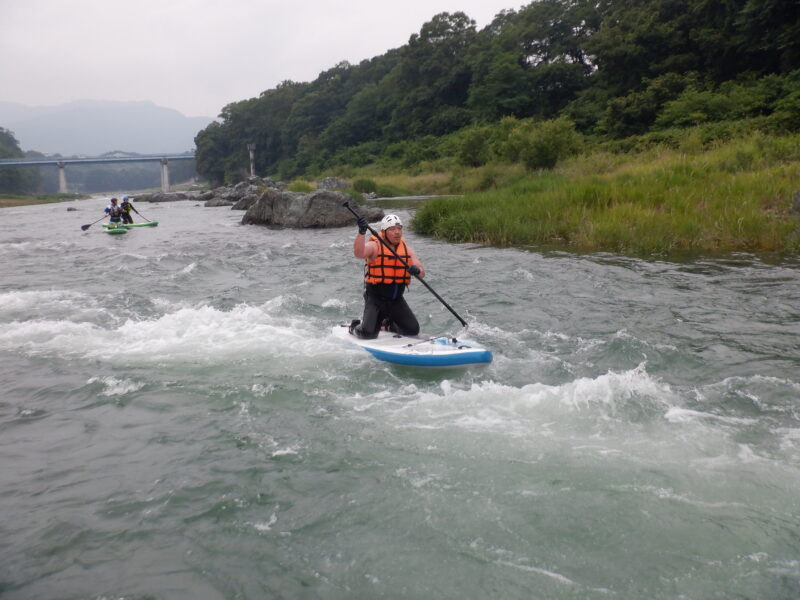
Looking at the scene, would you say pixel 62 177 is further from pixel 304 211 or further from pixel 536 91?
pixel 304 211

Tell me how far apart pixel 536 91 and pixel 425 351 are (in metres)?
48.8

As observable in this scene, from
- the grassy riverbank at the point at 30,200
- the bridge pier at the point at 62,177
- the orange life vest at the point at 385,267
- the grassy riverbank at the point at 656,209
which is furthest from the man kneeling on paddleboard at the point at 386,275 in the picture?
the bridge pier at the point at 62,177

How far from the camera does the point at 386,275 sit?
22.8 feet

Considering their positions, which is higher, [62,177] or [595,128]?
[595,128]

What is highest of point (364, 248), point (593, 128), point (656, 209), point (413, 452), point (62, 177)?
point (593, 128)

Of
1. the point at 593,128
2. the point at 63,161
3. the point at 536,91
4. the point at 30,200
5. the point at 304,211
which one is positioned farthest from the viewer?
the point at 63,161

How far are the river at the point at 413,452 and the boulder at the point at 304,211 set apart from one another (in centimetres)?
1230

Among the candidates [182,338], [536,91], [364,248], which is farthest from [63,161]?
[364,248]

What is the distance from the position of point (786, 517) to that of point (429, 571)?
7.31 feet

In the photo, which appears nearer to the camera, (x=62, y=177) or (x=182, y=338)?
(x=182, y=338)

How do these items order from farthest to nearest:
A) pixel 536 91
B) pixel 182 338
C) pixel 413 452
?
pixel 536 91, pixel 182 338, pixel 413 452

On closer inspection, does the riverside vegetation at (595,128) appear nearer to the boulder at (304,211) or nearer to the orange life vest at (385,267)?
the boulder at (304,211)

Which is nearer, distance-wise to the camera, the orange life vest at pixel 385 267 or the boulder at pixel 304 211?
the orange life vest at pixel 385 267

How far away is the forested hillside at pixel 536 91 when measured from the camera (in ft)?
84.4
